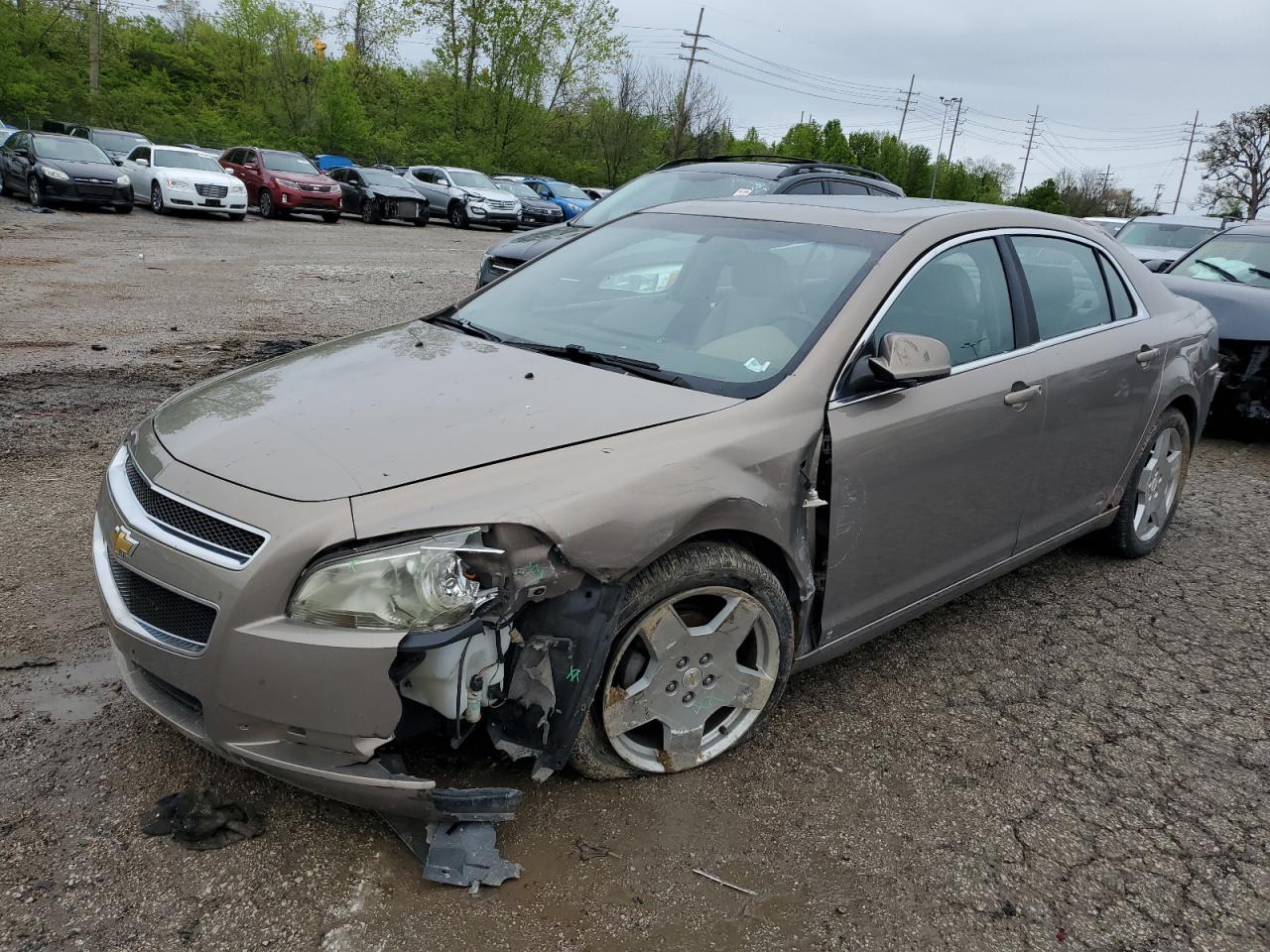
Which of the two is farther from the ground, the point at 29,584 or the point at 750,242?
the point at 750,242

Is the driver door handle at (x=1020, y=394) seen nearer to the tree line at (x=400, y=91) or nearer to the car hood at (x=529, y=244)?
the car hood at (x=529, y=244)

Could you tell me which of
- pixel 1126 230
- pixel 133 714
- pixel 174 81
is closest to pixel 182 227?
pixel 1126 230

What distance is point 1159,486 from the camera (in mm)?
4648

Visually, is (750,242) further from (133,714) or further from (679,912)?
(133,714)

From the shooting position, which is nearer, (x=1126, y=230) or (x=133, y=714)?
(x=133, y=714)

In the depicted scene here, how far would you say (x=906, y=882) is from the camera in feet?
8.05

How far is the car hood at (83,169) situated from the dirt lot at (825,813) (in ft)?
57.2

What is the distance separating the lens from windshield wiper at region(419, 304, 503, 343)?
11.2ft

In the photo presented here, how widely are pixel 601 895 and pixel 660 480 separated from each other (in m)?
1.05

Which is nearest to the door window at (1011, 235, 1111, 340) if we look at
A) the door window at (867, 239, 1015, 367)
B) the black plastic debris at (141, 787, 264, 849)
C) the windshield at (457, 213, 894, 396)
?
the door window at (867, 239, 1015, 367)

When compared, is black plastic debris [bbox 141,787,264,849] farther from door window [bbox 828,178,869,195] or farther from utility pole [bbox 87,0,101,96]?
utility pole [bbox 87,0,101,96]

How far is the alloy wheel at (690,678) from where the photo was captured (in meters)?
2.58

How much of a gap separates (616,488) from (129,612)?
1.29 meters

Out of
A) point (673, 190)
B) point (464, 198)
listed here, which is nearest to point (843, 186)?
point (673, 190)
